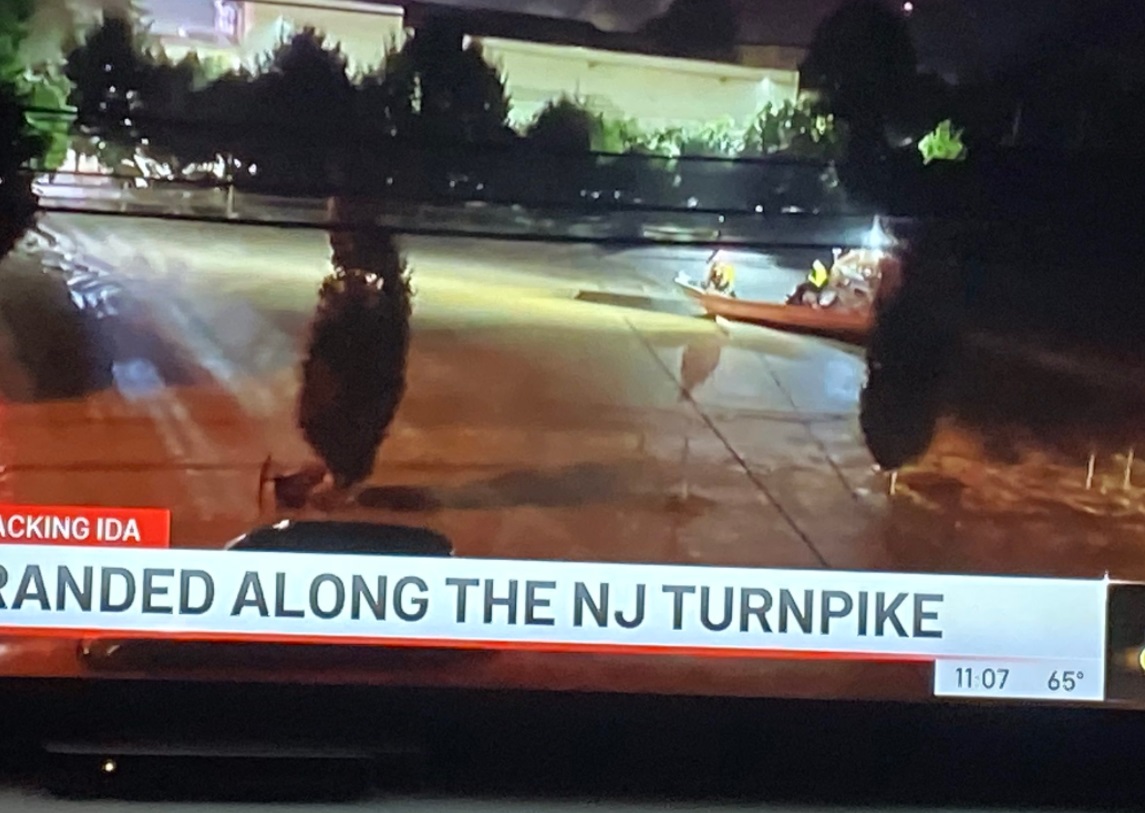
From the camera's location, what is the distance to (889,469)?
1198 mm

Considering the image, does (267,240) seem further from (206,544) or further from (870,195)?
(870,195)

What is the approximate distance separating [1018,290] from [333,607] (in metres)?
0.55

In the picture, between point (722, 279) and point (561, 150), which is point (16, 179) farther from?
point (722, 279)

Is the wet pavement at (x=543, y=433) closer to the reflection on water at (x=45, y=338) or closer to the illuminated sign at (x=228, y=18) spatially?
the reflection on water at (x=45, y=338)

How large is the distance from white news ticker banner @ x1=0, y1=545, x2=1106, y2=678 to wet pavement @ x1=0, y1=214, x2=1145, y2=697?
0.05ft

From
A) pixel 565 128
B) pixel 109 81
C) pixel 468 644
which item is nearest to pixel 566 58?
pixel 565 128

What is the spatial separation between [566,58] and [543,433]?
0.88 feet

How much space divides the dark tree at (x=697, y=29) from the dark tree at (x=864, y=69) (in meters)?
0.06

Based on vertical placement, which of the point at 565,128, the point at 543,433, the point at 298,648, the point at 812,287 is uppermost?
the point at 565,128

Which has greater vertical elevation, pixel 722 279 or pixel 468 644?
pixel 722 279

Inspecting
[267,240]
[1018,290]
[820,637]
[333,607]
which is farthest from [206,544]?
[1018,290]

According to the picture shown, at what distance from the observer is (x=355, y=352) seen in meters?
1.18

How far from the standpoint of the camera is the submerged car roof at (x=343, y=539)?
1.18 meters

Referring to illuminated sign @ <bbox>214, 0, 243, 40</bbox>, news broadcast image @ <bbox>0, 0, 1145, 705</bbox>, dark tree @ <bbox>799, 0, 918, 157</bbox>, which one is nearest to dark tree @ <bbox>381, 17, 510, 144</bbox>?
news broadcast image @ <bbox>0, 0, 1145, 705</bbox>
